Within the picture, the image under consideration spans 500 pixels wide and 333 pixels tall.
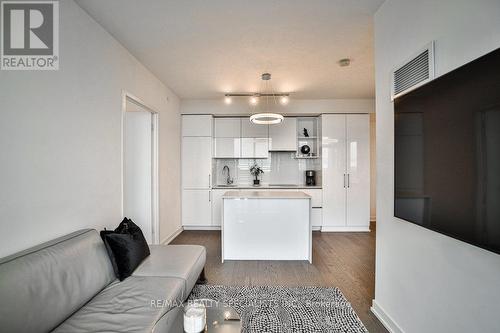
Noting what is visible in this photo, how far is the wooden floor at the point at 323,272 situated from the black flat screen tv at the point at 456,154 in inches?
50.1

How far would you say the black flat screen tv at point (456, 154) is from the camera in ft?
3.28

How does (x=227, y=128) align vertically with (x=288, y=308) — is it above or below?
above

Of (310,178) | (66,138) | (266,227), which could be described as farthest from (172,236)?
(310,178)

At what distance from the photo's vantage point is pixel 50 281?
1347mm

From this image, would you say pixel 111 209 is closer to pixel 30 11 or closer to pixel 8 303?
pixel 8 303

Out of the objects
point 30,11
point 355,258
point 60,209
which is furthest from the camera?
point 355,258

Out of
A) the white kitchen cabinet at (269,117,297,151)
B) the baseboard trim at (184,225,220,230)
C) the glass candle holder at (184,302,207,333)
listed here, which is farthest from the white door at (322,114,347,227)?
Answer: the glass candle holder at (184,302,207,333)

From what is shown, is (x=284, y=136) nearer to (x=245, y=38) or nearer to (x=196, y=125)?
(x=196, y=125)

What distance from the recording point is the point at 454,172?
1.20 meters

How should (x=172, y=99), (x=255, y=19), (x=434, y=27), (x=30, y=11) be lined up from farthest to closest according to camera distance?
(x=172, y=99) < (x=255, y=19) < (x=30, y=11) < (x=434, y=27)

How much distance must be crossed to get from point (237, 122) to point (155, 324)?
4264 mm

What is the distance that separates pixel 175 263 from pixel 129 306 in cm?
63

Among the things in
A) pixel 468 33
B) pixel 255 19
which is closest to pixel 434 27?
pixel 468 33

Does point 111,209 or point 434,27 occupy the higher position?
point 434,27
